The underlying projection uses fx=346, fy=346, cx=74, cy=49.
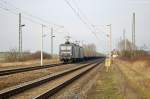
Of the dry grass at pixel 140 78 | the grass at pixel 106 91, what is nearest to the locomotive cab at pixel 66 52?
the dry grass at pixel 140 78

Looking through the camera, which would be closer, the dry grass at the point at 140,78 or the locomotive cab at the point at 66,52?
the dry grass at the point at 140,78

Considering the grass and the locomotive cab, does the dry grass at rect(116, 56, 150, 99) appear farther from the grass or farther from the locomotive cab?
the locomotive cab

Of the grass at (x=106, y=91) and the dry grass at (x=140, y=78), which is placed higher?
the dry grass at (x=140, y=78)

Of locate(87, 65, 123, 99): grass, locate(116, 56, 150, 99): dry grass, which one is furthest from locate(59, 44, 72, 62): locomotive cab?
locate(87, 65, 123, 99): grass

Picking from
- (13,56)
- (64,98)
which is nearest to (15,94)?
(64,98)

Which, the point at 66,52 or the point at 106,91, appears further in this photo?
the point at 66,52

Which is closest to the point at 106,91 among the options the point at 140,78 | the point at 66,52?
the point at 140,78

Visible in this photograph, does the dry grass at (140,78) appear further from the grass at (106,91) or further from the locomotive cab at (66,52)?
the locomotive cab at (66,52)

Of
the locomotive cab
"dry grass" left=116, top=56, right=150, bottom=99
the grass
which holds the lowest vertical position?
the grass

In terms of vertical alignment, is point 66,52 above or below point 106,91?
above

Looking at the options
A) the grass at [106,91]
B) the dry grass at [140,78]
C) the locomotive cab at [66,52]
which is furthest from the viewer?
the locomotive cab at [66,52]

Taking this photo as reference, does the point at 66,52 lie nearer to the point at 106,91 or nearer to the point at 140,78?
the point at 140,78

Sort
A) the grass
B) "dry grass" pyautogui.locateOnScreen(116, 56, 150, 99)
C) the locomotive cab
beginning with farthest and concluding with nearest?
the locomotive cab < "dry grass" pyautogui.locateOnScreen(116, 56, 150, 99) < the grass

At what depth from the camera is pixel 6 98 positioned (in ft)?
50.0
